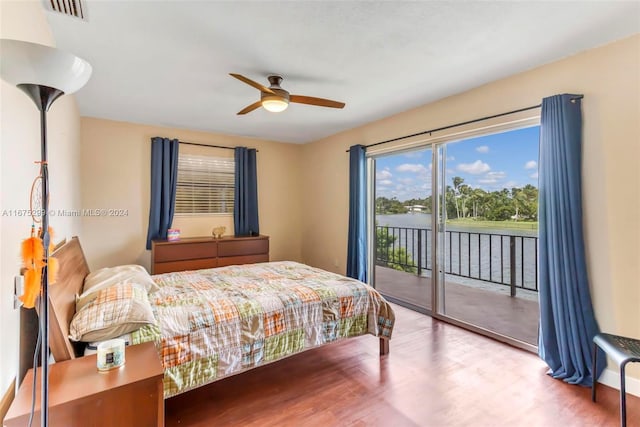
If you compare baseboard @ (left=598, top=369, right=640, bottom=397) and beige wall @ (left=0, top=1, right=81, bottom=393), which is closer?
beige wall @ (left=0, top=1, right=81, bottom=393)

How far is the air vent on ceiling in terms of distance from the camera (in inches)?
68.1

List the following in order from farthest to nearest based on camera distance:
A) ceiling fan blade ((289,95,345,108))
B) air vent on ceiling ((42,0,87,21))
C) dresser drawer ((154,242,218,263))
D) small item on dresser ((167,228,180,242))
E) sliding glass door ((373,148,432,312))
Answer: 1. small item on dresser ((167,228,180,242))
2. dresser drawer ((154,242,218,263))
3. sliding glass door ((373,148,432,312))
4. ceiling fan blade ((289,95,345,108))
5. air vent on ceiling ((42,0,87,21))

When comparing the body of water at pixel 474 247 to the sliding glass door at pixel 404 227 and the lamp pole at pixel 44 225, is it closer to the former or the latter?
the sliding glass door at pixel 404 227

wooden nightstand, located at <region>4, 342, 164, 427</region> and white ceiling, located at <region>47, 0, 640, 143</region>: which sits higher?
white ceiling, located at <region>47, 0, 640, 143</region>

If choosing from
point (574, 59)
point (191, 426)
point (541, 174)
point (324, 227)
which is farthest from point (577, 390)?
point (324, 227)

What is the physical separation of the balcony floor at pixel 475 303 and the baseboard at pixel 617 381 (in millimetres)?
536

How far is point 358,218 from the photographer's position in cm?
434

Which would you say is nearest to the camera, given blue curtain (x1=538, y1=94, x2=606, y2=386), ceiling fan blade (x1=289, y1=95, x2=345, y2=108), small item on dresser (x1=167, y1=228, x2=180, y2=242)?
blue curtain (x1=538, y1=94, x2=606, y2=386)

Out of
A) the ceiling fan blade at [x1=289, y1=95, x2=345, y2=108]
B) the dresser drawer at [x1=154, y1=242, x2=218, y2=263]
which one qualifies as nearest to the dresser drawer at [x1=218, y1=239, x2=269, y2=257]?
the dresser drawer at [x1=154, y1=242, x2=218, y2=263]

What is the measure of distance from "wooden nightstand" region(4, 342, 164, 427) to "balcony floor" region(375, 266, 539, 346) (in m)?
3.12

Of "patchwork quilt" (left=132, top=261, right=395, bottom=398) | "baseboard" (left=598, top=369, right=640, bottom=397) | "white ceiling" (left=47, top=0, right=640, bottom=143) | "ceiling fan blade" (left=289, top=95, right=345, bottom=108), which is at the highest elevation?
"white ceiling" (left=47, top=0, right=640, bottom=143)

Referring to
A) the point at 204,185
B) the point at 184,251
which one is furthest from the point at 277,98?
the point at 204,185

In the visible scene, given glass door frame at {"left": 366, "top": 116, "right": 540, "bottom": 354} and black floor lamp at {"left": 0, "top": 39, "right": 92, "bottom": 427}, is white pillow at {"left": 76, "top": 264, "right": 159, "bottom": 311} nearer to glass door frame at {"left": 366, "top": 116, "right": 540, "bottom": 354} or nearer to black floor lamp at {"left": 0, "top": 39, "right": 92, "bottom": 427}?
black floor lamp at {"left": 0, "top": 39, "right": 92, "bottom": 427}

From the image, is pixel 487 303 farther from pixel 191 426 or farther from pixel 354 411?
pixel 191 426
